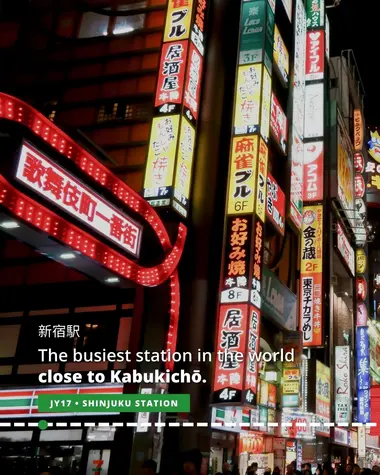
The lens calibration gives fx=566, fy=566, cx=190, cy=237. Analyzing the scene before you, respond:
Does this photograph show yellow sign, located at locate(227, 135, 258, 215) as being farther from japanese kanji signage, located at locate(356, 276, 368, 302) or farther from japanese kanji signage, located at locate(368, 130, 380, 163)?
japanese kanji signage, located at locate(368, 130, 380, 163)

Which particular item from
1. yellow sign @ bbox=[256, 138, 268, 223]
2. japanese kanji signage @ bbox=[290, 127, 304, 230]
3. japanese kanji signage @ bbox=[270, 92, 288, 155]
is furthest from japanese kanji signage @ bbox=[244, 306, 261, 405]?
japanese kanji signage @ bbox=[270, 92, 288, 155]

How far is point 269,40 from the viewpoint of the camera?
18.8 m

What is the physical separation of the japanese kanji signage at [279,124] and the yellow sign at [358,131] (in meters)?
13.3

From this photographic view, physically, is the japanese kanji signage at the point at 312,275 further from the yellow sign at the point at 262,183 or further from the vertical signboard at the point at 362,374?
the vertical signboard at the point at 362,374

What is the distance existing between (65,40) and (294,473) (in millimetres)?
15636

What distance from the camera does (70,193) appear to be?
432 inches

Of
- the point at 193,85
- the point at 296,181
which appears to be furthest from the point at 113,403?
the point at 296,181

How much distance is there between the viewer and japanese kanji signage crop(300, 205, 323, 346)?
2073cm

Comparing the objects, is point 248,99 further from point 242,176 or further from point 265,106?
point 242,176

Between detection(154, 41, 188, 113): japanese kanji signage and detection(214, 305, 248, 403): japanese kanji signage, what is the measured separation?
5.86m

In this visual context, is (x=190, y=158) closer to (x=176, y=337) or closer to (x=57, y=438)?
(x=176, y=337)

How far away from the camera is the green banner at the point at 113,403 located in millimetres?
12969

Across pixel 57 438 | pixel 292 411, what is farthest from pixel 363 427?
pixel 57 438

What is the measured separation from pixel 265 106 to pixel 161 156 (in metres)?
4.14
